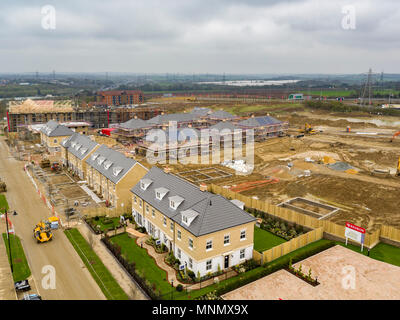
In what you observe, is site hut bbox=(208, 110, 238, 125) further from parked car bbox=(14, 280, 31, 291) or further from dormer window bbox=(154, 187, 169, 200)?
parked car bbox=(14, 280, 31, 291)

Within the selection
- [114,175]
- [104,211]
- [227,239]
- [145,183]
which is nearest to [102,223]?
[104,211]

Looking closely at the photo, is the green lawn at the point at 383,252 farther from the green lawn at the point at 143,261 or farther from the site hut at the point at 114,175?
the site hut at the point at 114,175

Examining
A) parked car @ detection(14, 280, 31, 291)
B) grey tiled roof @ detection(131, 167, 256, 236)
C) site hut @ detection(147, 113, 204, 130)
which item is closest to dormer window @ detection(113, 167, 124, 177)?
grey tiled roof @ detection(131, 167, 256, 236)

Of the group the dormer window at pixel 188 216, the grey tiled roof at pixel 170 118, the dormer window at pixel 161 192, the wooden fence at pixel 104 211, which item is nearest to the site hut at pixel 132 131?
the grey tiled roof at pixel 170 118

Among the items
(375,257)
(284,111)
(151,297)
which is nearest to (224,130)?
(375,257)

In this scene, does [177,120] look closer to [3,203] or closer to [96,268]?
[3,203]

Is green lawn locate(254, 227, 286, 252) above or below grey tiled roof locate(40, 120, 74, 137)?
below
